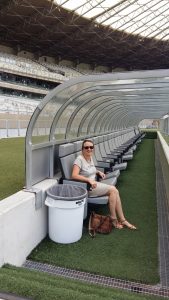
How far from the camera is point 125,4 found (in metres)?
32.8

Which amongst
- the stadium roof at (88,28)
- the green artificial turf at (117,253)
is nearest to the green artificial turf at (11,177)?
the green artificial turf at (117,253)

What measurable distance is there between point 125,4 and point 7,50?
19.9 meters

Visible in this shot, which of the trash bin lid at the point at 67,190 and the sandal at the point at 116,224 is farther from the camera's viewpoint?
the sandal at the point at 116,224

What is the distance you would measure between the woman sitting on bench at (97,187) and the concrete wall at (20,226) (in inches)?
32.2

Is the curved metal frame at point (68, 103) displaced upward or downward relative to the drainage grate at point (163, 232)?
upward

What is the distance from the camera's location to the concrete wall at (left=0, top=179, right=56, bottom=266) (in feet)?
9.68

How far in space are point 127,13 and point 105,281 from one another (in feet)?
123

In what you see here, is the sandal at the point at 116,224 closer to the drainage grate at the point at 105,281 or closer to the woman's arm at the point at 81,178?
the woman's arm at the point at 81,178

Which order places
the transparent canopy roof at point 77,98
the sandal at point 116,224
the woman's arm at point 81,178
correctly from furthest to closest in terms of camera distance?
the woman's arm at point 81,178 → the sandal at point 116,224 → the transparent canopy roof at point 77,98

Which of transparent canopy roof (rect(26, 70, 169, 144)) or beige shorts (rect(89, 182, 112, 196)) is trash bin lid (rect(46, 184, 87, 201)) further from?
transparent canopy roof (rect(26, 70, 169, 144))

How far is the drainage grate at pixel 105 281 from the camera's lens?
289 centimetres

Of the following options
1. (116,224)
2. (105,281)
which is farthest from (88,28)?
(105,281)

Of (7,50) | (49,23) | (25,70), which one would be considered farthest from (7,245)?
(7,50)

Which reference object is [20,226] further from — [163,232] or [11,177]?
[11,177]
